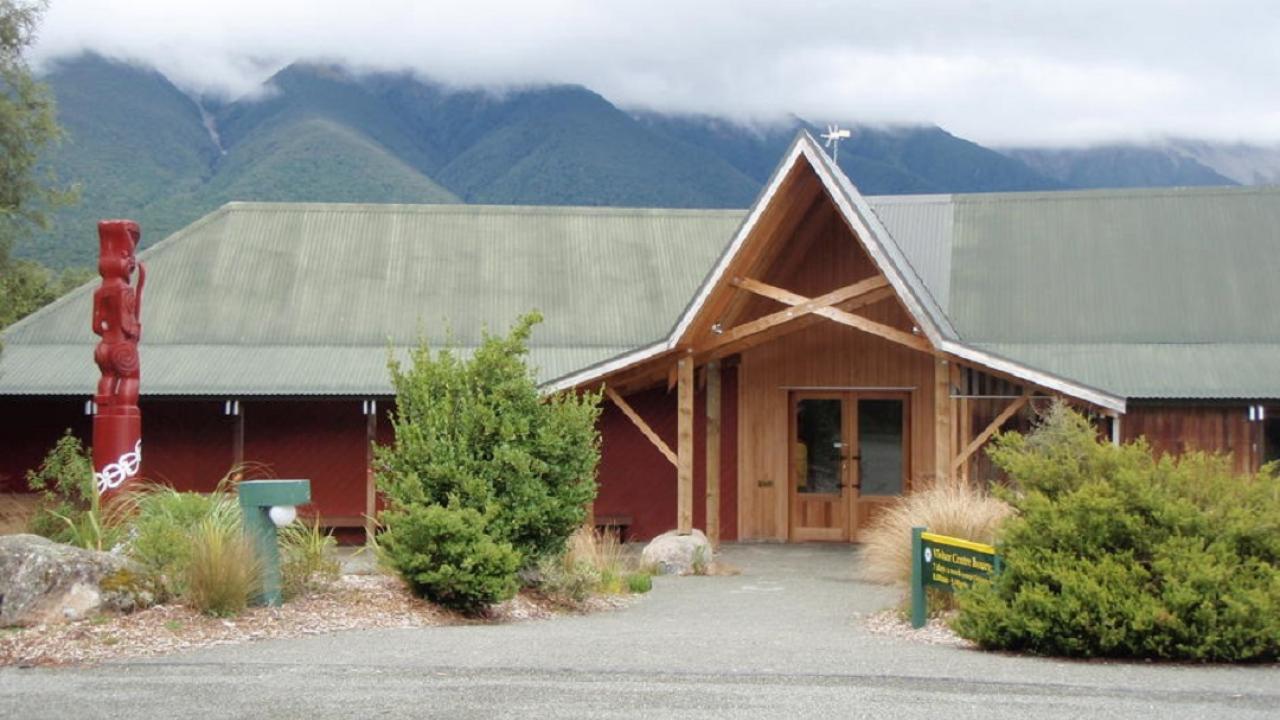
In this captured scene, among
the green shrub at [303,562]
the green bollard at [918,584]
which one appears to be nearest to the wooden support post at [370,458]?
the green shrub at [303,562]

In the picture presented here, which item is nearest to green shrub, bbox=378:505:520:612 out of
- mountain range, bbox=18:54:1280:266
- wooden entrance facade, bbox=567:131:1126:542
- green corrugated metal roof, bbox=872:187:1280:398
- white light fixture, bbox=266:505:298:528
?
white light fixture, bbox=266:505:298:528

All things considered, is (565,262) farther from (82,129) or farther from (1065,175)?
(1065,175)

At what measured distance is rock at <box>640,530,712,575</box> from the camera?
17.8m

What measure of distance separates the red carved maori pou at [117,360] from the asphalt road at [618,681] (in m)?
5.64

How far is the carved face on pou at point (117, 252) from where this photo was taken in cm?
1634

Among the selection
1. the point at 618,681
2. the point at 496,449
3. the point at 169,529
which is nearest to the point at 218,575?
the point at 169,529

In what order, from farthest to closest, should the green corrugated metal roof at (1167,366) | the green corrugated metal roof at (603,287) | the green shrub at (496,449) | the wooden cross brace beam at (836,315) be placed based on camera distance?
the green corrugated metal roof at (603,287) → the green corrugated metal roof at (1167,366) → the wooden cross brace beam at (836,315) → the green shrub at (496,449)

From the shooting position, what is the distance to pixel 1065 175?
11031 centimetres

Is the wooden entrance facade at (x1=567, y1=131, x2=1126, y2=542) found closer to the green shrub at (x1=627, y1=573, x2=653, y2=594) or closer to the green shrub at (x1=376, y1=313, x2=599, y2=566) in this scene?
the green shrub at (x1=627, y1=573, x2=653, y2=594)

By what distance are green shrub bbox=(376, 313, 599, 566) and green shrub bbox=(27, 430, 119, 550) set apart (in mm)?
2415

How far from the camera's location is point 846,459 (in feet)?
69.4

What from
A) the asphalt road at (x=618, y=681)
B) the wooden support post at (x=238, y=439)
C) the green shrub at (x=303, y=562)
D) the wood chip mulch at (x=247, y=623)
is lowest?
the asphalt road at (x=618, y=681)

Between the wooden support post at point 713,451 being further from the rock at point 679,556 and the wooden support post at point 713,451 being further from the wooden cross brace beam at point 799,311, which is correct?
the rock at point 679,556

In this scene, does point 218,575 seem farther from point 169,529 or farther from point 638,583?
point 638,583
